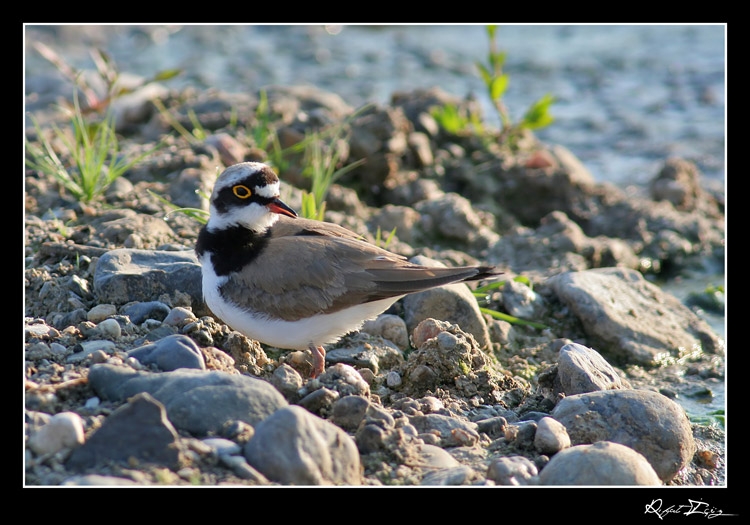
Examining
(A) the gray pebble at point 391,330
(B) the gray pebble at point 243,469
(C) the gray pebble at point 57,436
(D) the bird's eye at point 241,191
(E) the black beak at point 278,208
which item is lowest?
(B) the gray pebble at point 243,469

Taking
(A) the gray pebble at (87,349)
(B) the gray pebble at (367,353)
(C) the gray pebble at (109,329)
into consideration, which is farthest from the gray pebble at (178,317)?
(B) the gray pebble at (367,353)

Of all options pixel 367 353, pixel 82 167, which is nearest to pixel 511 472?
pixel 367 353

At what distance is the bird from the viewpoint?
558 centimetres

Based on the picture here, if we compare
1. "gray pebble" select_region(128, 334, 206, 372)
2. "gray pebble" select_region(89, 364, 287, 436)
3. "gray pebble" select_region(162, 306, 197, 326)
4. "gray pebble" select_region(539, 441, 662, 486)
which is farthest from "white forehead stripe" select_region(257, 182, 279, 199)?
"gray pebble" select_region(539, 441, 662, 486)

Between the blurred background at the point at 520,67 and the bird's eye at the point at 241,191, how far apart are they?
19.0 ft

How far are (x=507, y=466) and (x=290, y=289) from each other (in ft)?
5.95

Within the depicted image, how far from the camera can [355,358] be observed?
A: 603 centimetres

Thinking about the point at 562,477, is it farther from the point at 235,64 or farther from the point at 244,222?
the point at 235,64

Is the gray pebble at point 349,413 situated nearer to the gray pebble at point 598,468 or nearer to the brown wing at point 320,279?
the brown wing at point 320,279

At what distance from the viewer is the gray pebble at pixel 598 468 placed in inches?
180

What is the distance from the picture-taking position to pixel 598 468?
15.1ft


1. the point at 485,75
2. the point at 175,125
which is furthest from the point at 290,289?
the point at 485,75

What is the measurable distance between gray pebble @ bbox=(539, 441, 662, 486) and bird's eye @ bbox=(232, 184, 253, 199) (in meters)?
2.58

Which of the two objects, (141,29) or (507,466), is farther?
(141,29)
